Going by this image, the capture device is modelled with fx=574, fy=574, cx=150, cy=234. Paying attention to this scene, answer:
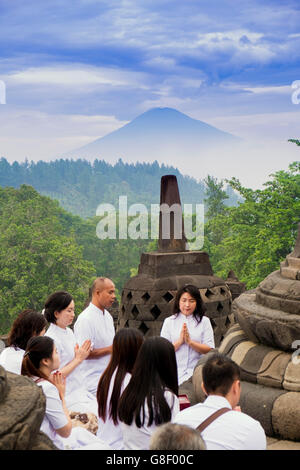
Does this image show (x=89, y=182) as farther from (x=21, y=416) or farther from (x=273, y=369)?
(x=21, y=416)

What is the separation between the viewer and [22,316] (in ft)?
16.0

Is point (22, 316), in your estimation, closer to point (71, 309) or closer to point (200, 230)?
point (71, 309)

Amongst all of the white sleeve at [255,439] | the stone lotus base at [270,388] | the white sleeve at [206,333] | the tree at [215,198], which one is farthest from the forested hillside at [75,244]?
the white sleeve at [255,439]

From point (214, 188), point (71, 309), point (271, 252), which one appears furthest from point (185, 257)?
point (214, 188)

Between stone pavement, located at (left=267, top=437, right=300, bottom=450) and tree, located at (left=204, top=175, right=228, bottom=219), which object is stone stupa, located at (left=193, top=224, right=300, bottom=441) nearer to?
stone pavement, located at (left=267, top=437, right=300, bottom=450)

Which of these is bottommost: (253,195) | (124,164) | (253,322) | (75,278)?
(75,278)

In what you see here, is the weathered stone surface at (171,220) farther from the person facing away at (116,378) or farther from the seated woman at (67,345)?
the person facing away at (116,378)

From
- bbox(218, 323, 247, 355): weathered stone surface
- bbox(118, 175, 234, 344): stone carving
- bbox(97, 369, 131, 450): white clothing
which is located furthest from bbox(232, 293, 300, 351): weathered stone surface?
bbox(118, 175, 234, 344): stone carving

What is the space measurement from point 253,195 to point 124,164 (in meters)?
101

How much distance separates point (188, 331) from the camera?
19.7 feet

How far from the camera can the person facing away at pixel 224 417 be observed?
3.06 metres

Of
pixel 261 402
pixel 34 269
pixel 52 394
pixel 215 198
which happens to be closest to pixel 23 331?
pixel 52 394

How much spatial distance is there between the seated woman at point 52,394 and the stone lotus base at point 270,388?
1.33 meters

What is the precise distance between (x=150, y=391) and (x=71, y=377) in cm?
201
